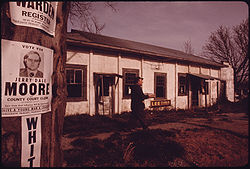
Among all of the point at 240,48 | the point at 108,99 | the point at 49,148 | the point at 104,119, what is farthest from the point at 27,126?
the point at 240,48

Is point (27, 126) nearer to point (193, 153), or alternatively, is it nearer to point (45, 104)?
point (45, 104)

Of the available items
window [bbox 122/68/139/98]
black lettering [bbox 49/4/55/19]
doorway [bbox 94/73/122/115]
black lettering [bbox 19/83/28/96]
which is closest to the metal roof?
window [bbox 122/68/139/98]

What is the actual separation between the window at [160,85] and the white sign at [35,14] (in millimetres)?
9251

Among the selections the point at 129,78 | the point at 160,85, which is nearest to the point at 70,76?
the point at 129,78

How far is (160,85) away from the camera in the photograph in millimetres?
10242

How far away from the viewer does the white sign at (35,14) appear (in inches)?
41.6

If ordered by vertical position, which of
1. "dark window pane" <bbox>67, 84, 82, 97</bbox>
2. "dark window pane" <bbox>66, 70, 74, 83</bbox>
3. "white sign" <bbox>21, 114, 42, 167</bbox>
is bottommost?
"white sign" <bbox>21, 114, 42, 167</bbox>

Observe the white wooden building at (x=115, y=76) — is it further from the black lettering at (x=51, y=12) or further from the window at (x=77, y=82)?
the black lettering at (x=51, y=12)

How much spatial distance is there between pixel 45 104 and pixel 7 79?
1.14 feet

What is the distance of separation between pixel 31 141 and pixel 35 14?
110 centimetres

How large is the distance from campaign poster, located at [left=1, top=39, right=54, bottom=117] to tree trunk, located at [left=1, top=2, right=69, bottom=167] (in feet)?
0.16

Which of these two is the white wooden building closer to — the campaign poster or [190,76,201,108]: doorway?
[190,76,201,108]: doorway

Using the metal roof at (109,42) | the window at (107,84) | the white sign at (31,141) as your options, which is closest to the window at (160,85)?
the metal roof at (109,42)

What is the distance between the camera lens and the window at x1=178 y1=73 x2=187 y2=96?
11.5 metres
